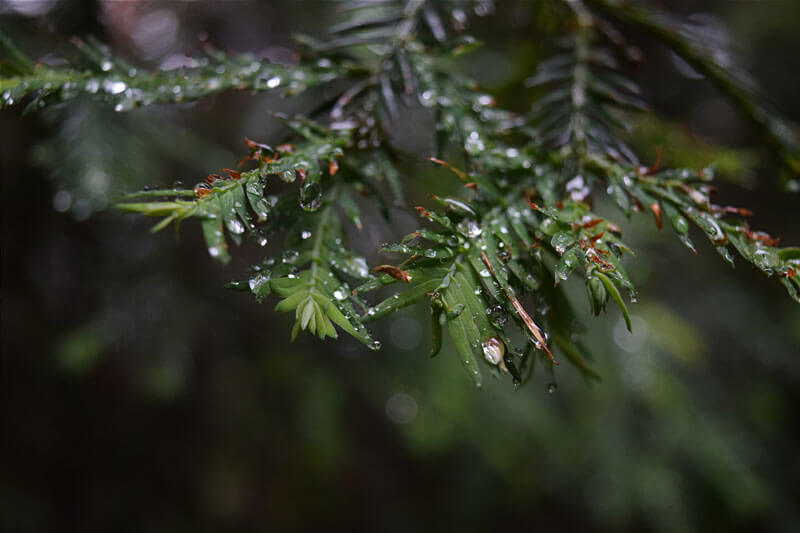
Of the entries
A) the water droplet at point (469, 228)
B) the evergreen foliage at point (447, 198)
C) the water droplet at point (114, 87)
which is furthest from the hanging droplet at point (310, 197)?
the water droplet at point (114, 87)

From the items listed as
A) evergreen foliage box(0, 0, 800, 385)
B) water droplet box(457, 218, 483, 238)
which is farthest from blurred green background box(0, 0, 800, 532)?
water droplet box(457, 218, 483, 238)

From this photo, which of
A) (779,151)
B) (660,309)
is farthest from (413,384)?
(779,151)

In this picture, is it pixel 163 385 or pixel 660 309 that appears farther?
pixel 660 309

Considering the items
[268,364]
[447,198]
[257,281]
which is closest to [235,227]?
[257,281]

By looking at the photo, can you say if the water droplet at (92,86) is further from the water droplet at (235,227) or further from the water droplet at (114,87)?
the water droplet at (235,227)

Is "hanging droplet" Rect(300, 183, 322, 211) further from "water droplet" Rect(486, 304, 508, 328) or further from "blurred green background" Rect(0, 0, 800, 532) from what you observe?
"blurred green background" Rect(0, 0, 800, 532)

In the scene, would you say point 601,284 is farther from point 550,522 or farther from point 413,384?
point 550,522

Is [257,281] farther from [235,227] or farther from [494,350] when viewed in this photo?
[494,350]
